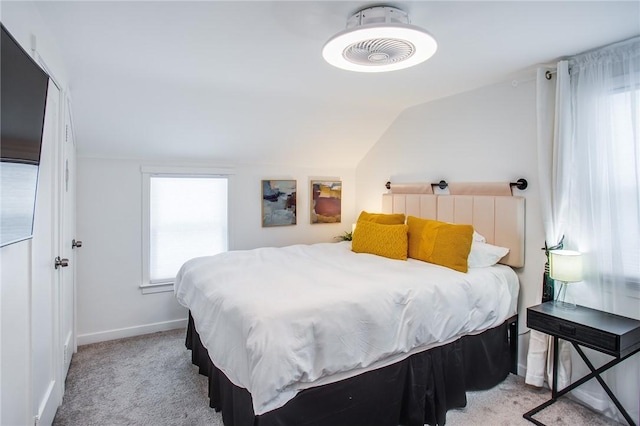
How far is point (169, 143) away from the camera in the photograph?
3566 mm

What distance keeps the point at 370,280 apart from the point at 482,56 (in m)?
1.72

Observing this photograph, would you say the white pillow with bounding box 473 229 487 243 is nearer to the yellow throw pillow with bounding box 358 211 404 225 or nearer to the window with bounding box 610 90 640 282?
the yellow throw pillow with bounding box 358 211 404 225

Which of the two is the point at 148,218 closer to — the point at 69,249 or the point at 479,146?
the point at 69,249

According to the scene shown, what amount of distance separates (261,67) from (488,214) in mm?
2251

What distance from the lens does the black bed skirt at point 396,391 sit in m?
1.84

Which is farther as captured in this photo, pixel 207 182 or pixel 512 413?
pixel 207 182

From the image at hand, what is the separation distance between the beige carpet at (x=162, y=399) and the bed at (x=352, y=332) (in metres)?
0.11

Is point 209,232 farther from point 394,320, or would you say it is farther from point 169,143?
point 394,320

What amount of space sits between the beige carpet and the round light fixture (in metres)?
2.26

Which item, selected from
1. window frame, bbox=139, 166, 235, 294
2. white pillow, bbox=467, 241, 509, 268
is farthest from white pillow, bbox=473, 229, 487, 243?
window frame, bbox=139, 166, 235, 294

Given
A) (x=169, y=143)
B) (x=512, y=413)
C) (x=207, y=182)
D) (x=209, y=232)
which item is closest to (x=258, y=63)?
(x=169, y=143)

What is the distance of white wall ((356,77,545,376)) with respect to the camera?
2.84 meters

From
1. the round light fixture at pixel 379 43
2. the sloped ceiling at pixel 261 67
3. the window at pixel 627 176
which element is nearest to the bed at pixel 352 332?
the window at pixel 627 176

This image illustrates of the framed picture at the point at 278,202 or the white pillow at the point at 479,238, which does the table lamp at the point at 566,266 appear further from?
the framed picture at the point at 278,202
